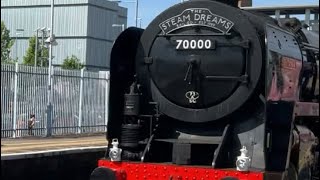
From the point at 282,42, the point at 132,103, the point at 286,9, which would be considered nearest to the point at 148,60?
the point at 132,103

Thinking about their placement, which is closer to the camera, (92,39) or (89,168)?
(89,168)

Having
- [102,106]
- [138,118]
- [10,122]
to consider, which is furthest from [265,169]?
[102,106]

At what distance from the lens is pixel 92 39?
6600cm

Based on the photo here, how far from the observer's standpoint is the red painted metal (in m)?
6.48

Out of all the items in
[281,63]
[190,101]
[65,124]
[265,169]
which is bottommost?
[65,124]

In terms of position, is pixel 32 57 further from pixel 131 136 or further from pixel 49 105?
pixel 131 136

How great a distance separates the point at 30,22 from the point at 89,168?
195ft

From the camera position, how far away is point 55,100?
18.4 m

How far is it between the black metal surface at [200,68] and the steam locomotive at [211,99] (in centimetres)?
1

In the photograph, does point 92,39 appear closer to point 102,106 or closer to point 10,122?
point 102,106

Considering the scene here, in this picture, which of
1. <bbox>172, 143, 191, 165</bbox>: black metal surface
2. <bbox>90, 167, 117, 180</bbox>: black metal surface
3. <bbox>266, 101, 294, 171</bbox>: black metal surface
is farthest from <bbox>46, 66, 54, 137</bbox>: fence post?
<bbox>266, 101, 294, 171</bbox>: black metal surface

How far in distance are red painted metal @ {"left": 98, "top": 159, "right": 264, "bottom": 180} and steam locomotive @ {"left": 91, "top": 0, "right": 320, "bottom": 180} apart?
12mm

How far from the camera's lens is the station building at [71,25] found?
214ft

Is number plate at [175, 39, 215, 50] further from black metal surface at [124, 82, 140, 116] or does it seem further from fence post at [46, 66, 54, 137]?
fence post at [46, 66, 54, 137]
